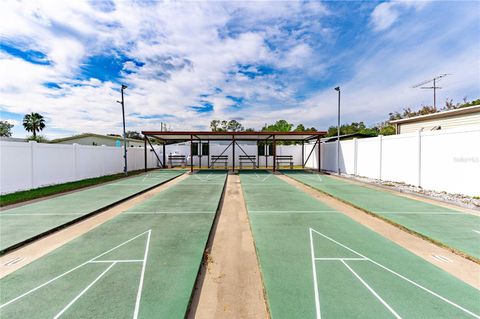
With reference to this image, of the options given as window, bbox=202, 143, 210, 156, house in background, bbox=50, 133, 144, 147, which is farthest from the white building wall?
house in background, bbox=50, 133, 144, 147

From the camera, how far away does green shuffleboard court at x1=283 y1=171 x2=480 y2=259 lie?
4.46m

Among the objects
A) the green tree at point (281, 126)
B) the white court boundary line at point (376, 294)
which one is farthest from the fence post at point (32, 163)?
the green tree at point (281, 126)

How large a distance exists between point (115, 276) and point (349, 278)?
3.42 metres

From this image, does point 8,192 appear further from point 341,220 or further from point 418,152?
point 418,152

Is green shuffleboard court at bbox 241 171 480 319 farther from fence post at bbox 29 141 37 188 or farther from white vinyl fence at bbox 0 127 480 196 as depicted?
fence post at bbox 29 141 37 188

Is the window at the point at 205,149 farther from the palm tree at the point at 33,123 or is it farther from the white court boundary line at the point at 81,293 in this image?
the palm tree at the point at 33,123

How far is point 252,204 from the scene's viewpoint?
7.47 m

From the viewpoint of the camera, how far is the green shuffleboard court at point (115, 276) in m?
2.54

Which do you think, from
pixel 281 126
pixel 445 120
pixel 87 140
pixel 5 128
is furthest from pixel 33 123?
pixel 445 120

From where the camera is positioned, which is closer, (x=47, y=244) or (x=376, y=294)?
(x=376, y=294)

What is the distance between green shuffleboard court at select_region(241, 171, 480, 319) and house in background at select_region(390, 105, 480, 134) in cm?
1068

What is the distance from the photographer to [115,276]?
320cm

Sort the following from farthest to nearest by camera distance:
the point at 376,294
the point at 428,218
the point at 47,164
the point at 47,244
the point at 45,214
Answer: the point at 47,164
the point at 45,214
the point at 428,218
the point at 47,244
the point at 376,294

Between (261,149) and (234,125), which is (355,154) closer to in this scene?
(261,149)
